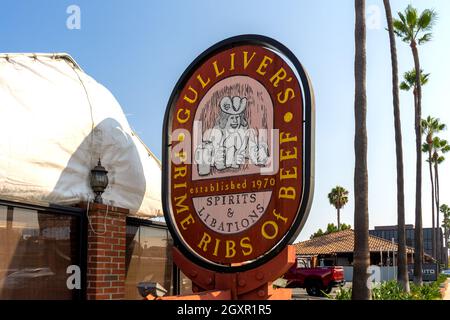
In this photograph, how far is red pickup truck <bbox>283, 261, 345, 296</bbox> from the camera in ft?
92.3

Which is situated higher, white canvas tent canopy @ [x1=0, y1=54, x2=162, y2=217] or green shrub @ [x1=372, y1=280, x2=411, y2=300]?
white canvas tent canopy @ [x1=0, y1=54, x2=162, y2=217]

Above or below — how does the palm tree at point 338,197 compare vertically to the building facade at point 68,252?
above

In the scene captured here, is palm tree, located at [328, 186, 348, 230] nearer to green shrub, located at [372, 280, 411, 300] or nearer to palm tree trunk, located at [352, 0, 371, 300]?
green shrub, located at [372, 280, 411, 300]

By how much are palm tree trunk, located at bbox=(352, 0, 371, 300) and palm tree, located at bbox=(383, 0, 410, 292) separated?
26.0ft

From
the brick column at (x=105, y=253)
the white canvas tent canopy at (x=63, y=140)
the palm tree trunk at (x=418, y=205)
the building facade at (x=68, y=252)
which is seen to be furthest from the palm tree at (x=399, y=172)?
the brick column at (x=105, y=253)

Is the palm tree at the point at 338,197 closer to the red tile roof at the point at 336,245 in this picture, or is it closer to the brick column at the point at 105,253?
the red tile roof at the point at 336,245

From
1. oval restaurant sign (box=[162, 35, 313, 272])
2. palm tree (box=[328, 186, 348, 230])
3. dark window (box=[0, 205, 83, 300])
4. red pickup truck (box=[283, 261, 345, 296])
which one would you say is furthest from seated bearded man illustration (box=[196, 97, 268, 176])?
palm tree (box=[328, 186, 348, 230])

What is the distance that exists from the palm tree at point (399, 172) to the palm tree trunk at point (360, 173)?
7918 mm

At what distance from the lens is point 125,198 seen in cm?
817

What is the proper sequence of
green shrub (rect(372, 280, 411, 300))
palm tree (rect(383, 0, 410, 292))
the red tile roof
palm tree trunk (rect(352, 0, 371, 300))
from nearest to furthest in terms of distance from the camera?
palm tree trunk (rect(352, 0, 371, 300)) → green shrub (rect(372, 280, 411, 300)) → palm tree (rect(383, 0, 410, 292)) → the red tile roof

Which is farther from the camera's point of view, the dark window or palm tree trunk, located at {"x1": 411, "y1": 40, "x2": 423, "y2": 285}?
palm tree trunk, located at {"x1": 411, "y1": 40, "x2": 423, "y2": 285}

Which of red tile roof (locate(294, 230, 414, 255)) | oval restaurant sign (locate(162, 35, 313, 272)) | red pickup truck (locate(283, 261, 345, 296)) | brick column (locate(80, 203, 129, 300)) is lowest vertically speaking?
red pickup truck (locate(283, 261, 345, 296))

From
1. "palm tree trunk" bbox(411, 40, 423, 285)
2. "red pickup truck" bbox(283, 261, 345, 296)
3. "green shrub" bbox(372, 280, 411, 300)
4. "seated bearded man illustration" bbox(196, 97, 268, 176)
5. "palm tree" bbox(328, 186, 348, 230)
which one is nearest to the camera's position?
"seated bearded man illustration" bbox(196, 97, 268, 176)

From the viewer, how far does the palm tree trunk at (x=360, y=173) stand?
39.4 feet
